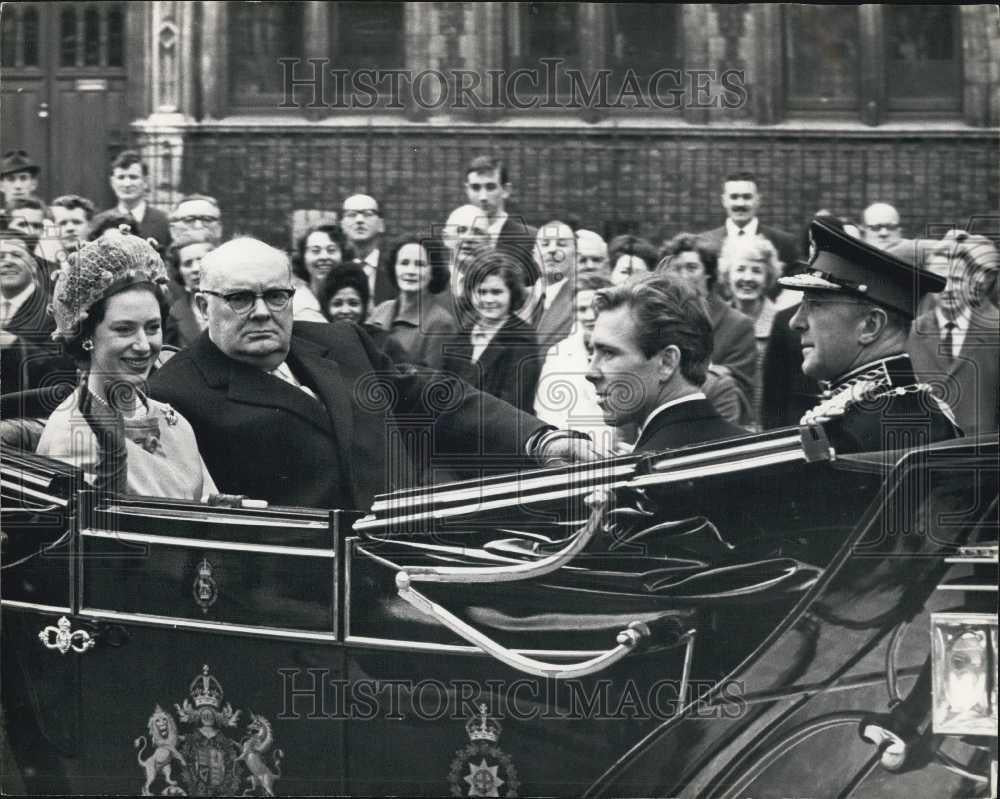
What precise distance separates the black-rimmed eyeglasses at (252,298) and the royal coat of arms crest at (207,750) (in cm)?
106

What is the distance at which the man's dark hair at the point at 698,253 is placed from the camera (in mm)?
5273

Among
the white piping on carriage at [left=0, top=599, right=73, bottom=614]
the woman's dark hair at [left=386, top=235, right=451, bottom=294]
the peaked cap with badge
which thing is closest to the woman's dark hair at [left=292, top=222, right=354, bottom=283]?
the woman's dark hair at [left=386, top=235, right=451, bottom=294]

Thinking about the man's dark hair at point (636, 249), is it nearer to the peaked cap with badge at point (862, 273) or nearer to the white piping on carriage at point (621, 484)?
the peaked cap with badge at point (862, 273)

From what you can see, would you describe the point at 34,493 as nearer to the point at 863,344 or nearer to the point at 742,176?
the point at 742,176

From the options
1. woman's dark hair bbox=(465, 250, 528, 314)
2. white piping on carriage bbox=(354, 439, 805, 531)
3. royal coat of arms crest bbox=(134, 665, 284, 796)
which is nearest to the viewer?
white piping on carriage bbox=(354, 439, 805, 531)

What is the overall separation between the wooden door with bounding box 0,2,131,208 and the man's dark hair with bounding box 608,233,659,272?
1.46m

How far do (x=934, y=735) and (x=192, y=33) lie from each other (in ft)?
9.53

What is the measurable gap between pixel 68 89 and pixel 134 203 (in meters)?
0.38

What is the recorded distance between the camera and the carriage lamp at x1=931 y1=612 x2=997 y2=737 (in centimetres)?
522

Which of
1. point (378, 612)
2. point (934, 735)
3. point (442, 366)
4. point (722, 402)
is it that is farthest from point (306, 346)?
point (934, 735)

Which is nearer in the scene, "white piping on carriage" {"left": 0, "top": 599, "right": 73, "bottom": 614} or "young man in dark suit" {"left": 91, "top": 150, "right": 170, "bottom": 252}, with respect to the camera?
"young man in dark suit" {"left": 91, "top": 150, "right": 170, "bottom": 252}

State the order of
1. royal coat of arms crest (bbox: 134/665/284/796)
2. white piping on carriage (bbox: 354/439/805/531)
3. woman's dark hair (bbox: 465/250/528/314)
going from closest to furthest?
white piping on carriage (bbox: 354/439/805/531)
woman's dark hair (bbox: 465/250/528/314)
royal coat of arms crest (bbox: 134/665/284/796)

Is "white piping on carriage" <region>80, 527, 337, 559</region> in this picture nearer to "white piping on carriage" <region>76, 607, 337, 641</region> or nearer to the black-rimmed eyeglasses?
"white piping on carriage" <region>76, 607, 337, 641</region>

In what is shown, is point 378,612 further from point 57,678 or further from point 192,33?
point 192,33
